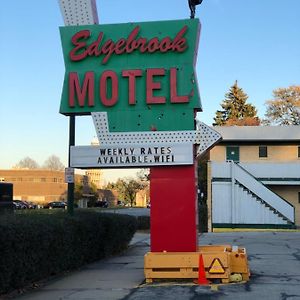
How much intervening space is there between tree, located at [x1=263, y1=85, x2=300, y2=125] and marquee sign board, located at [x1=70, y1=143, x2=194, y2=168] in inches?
2578

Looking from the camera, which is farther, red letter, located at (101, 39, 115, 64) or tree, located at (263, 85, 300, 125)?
tree, located at (263, 85, 300, 125)

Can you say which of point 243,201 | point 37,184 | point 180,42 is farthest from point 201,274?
point 37,184

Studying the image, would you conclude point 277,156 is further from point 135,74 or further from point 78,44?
point 78,44

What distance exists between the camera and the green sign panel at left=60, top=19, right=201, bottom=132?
1223 cm

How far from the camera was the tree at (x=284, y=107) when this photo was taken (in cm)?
7475

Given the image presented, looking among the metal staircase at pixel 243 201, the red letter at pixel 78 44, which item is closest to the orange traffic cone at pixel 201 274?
the red letter at pixel 78 44

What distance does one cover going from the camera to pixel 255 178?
37.6m

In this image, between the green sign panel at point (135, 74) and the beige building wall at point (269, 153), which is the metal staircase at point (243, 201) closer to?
the beige building wall at point (269, 153)

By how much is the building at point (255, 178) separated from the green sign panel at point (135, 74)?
24.9m

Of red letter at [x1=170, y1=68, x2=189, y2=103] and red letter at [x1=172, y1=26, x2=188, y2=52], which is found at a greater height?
red letter at [x1=172, y1=26, x2=188, y2=52]

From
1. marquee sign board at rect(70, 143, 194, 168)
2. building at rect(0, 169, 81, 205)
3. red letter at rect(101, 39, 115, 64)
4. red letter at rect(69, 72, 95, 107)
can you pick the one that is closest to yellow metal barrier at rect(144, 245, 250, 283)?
marquee sign board at rect(70, 143, 194, 168)

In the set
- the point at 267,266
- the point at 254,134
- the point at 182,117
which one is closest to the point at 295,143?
the point at 254,134

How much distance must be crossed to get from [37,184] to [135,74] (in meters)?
117

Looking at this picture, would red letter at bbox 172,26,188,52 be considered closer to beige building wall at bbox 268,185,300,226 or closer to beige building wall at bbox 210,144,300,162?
beige building wall at bbox 210,144,300,162
